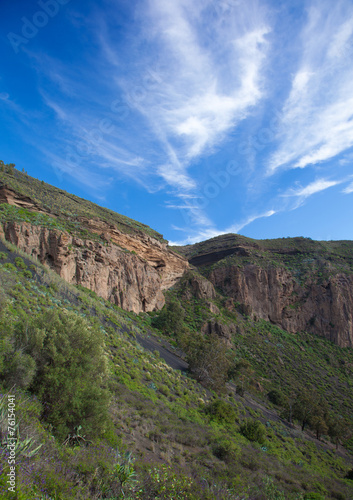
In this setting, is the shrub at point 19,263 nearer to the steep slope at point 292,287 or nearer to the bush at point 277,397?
the bush at point 277,397

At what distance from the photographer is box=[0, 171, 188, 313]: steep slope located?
26422 mm

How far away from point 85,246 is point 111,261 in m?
4.48

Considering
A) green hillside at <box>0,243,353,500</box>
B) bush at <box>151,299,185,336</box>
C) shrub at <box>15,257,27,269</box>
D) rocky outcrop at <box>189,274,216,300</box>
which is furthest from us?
rocky outcrop at <box>189,274,216,300</box>

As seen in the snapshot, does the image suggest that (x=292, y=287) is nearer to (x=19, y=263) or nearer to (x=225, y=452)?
(x=225, y=452)

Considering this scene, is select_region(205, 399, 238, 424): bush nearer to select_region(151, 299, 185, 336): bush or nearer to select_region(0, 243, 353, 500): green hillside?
select_region(0, 243, 353, 500): green hillside

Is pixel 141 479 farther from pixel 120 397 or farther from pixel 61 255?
pixel 61 255

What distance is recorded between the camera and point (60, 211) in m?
36.8

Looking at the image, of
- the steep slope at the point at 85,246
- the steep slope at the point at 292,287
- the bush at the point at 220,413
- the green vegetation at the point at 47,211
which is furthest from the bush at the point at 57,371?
the steep slope at the point at 292,287

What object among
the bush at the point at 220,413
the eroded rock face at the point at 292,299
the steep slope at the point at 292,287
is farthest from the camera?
the steep slope at the point at 292,287

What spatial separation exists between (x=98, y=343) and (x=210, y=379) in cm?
1684

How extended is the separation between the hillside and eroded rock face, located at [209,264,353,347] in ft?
0.97

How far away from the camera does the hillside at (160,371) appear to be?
5219mm

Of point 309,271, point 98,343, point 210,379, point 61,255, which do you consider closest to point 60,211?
point 61,255

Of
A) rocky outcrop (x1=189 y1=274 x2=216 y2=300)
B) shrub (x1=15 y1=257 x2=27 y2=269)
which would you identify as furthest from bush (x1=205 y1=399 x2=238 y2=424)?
rocky outcrop (x1=189 y1=274 x2=216 y2=300)
